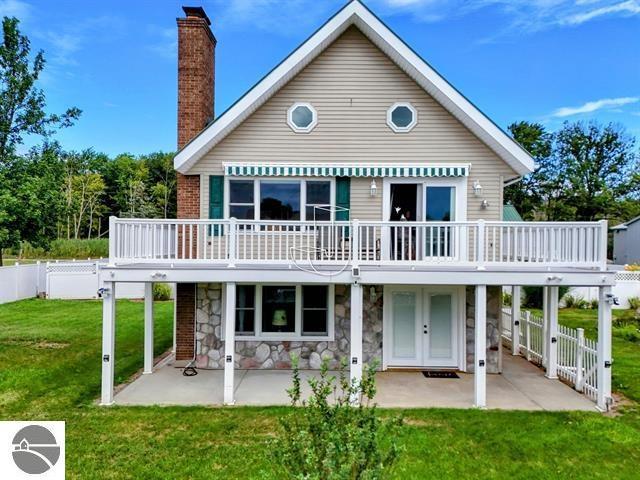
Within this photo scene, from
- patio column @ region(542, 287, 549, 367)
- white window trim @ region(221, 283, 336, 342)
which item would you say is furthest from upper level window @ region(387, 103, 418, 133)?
patio column @ region(542, 287, 549, 367)

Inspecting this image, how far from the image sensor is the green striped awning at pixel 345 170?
1102 centimetres

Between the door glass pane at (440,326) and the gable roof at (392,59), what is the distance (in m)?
4.06

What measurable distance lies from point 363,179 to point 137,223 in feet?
18.6

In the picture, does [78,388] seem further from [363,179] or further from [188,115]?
[363,179]

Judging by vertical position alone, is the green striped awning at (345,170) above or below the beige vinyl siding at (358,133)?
below

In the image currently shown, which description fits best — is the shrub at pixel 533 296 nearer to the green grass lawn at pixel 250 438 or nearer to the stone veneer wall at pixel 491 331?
the green grass lawn at pixel 250 438

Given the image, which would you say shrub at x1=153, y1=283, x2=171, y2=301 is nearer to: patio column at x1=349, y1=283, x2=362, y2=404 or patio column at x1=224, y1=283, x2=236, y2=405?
patio column at x1=224, y1=283, x2=236, y2=405

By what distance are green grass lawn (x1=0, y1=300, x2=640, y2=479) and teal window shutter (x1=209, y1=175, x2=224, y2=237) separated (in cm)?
466

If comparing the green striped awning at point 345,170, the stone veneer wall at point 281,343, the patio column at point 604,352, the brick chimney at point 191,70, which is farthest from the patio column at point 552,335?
the brick chimney at point 191,70

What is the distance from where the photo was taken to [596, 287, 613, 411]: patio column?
29.0 ft

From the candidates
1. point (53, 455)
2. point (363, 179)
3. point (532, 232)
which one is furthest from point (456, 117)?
point (53, 455)

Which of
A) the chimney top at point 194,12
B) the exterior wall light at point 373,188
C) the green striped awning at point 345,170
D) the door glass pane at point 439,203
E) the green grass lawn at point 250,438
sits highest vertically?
the chimney top at point 194,12

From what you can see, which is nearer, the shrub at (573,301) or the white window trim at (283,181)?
the white window trim at (283,181)

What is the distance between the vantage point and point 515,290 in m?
13.1
